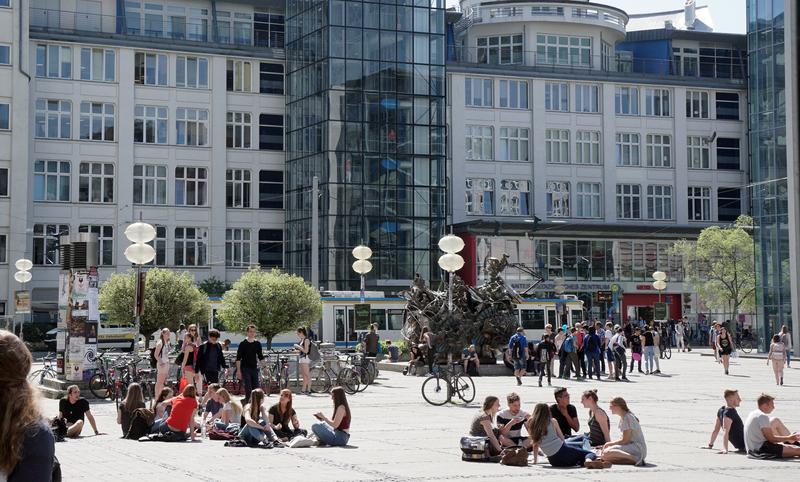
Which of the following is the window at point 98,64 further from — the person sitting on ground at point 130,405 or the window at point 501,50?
the person sitting on ground at point 130,405

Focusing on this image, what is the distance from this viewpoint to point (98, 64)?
69.1 meters

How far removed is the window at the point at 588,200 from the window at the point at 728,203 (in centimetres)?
872

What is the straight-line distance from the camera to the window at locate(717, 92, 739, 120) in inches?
3226

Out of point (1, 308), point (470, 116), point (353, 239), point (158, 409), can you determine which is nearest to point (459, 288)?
point (158, 409)

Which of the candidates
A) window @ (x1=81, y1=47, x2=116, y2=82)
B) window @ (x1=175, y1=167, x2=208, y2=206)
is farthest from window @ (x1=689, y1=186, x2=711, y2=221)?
window @ (x1=81, y1=47, x2=116, y2=82)

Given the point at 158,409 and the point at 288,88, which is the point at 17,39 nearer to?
the point at 288,88

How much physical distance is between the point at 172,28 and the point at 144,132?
686 cm

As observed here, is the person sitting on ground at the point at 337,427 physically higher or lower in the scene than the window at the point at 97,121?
lower

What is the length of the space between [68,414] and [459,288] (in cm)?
2145

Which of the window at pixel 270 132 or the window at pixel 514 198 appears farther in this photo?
the window at pixel 514 198

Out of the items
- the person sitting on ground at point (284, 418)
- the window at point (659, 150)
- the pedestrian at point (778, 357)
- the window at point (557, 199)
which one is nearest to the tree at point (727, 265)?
the window at point (557, 199)

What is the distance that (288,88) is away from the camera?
72562 mm

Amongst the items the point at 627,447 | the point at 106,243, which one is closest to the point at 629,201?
the point at 106,243

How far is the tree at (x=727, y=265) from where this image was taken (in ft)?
217
